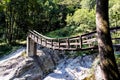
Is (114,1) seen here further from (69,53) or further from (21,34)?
(21,34)

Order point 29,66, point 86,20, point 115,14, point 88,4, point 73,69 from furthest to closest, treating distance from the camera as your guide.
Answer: point 88,4 → point 86,20 → point 115,14 → point 29,66 → point 73,69

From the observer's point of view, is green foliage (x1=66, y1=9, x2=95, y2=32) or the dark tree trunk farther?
green foliage (x1=66, y1=9, x2=95, y2=32)

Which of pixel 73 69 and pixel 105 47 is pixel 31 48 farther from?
pixel 105 47

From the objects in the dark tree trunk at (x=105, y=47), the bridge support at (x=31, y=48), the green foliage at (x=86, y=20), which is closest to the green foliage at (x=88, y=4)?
the green foliage at (x=86, y=20)

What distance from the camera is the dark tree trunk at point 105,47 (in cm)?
611

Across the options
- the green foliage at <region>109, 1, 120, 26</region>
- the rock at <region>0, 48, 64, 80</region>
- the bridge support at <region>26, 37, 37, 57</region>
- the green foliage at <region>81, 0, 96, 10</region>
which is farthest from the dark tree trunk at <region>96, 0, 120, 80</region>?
the green foliage at <region>81, 0, 96, 10</region>

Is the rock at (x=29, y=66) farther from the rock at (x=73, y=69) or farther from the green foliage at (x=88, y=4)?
the green foliage at (x=88, y=4)

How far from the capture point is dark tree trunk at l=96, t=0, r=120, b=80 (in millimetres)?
6113

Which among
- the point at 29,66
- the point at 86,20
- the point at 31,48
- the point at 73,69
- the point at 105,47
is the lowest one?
the point at 73,69

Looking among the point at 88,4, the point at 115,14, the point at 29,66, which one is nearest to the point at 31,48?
the point at 29,66

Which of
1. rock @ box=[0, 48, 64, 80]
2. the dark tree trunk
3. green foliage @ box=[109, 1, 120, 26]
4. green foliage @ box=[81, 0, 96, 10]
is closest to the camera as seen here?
the dark tree trunk

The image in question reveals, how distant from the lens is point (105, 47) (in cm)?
619

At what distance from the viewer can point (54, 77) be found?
17625mm

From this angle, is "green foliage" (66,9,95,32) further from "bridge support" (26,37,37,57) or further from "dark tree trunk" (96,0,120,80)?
"dark tree trunk" (96,0,120,80)
